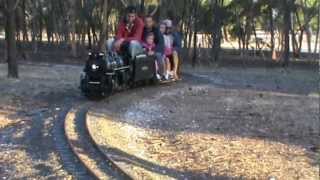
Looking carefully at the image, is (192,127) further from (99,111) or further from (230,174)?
(230,174)

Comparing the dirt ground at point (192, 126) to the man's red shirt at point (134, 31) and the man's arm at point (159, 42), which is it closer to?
the man's arm at point (159, 42)

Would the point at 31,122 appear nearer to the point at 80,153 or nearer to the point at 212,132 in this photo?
the point at 80,153

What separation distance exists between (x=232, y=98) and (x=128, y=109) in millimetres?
2466

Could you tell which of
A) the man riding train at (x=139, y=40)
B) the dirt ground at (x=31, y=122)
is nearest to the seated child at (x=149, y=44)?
the man riding train at (x=139, y=40)

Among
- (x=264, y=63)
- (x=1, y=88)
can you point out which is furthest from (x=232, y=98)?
(x=264, y=63)

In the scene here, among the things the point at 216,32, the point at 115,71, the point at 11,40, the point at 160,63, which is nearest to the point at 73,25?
the point at 216,32

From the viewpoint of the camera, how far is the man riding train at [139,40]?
14.6m

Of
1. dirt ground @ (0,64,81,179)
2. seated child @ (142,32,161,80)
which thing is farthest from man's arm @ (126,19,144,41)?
dirt ground @ (0,64,81,179)

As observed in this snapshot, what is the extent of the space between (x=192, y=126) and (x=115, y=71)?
378cm

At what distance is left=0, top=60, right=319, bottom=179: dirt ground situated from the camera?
787 centimetres

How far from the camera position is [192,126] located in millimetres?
10328

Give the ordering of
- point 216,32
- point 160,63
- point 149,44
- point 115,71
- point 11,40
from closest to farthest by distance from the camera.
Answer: point 115,71, point 149,44, point 160,63, point 11,40, point 216,32

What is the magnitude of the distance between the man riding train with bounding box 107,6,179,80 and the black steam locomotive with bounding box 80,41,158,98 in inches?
2.7

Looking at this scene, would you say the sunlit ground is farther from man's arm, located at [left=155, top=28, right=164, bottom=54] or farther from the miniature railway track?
man's arm, located at [left=155, top=28, right=164, bottom=54]
